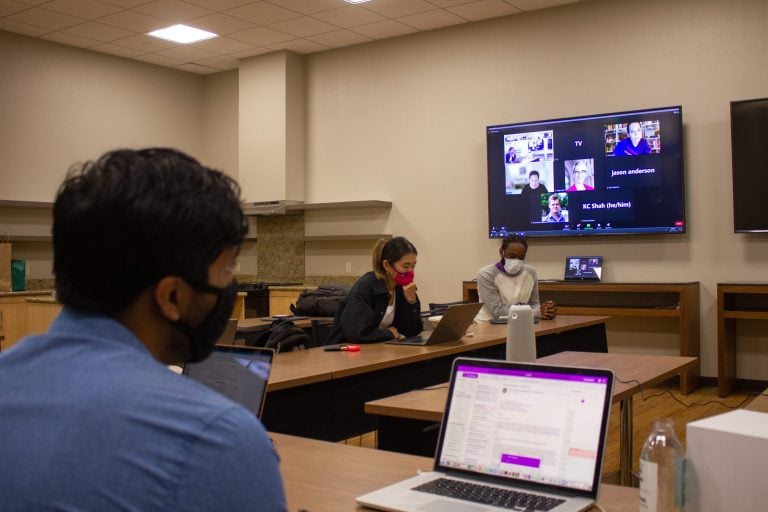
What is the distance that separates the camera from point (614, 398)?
269cm

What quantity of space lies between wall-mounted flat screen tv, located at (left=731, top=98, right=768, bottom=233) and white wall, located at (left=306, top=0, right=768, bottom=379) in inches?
7.8

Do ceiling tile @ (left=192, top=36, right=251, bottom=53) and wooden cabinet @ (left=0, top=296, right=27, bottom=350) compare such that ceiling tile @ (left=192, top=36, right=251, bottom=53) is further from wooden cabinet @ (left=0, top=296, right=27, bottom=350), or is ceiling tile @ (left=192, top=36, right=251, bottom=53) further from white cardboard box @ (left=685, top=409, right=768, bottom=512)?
white cardboard box @ (left=685, top=409, right=768, bottom=512)

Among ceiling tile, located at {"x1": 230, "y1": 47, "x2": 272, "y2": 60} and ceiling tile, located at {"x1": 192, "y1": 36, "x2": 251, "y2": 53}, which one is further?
ceiling tile, located at {"x1": 230, "y1": 47, "x2": 272, "y2": 60}

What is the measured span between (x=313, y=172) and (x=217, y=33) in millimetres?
1713

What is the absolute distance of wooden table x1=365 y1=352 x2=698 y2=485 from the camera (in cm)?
253

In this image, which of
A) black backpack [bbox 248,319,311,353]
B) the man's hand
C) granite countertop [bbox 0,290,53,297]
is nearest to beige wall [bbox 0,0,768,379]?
granite countertop [bbox 0,290,53,297]

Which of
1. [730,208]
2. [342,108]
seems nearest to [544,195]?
[730,208]

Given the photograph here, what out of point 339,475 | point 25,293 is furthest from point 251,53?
point 339,475

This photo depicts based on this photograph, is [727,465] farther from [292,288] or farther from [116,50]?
[116,50]

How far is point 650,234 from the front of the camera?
6.46m

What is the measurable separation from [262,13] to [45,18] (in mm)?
1991

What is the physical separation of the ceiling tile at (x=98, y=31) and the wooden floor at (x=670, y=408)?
15.6 ft

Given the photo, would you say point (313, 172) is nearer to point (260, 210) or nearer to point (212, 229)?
point (260, 210)

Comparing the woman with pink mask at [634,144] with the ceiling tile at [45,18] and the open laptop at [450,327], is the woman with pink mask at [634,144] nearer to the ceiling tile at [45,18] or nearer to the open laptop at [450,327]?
the open laptop at [450,327]
